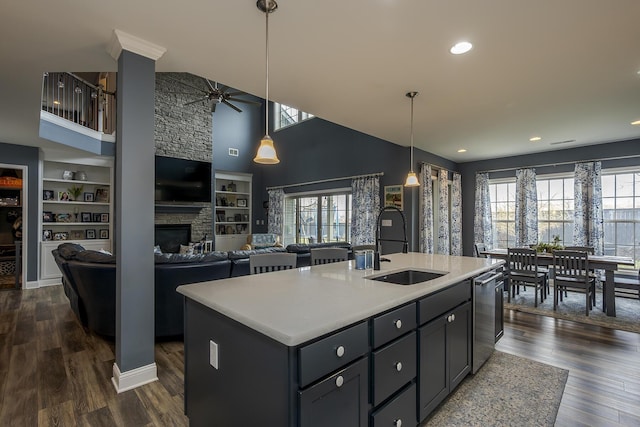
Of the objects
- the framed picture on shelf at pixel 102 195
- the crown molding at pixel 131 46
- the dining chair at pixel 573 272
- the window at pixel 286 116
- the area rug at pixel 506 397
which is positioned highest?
the window at pixel 286 116

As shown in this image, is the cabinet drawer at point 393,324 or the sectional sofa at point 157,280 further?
the sectional sofa at point 157,280

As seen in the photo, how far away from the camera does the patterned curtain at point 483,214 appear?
701 centimetres

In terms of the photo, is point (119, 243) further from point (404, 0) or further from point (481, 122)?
point (481, 122)

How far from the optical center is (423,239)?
607cm

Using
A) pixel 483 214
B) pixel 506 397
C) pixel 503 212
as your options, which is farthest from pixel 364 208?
pixel 506 397

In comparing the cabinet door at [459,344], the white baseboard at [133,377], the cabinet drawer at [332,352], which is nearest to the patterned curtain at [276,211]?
the white baseboard at [133,377]

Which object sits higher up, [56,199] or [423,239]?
[56,199]

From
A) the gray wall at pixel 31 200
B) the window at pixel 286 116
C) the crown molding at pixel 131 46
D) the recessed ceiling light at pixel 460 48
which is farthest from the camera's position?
the window at pixel 286 116

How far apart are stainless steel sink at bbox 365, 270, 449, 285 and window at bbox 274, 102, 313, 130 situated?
6310 mm

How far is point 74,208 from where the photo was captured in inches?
260

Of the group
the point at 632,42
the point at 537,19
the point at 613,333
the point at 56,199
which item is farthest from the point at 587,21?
the point at 56,199

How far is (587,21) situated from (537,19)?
0.37 m

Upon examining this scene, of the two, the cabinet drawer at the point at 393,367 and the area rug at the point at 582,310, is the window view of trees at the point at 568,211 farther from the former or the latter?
the cabinet drawer at the point at 393,367

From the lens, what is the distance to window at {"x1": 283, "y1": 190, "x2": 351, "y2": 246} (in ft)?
23.9
